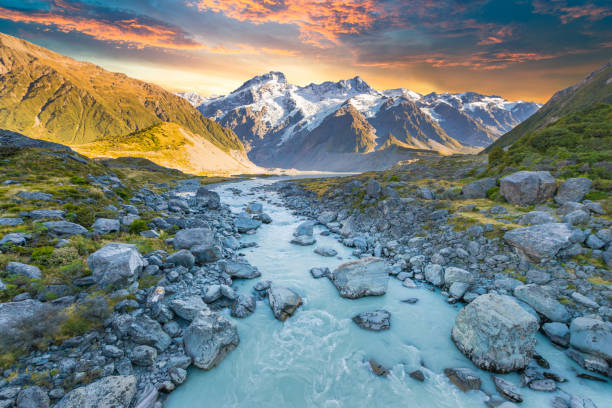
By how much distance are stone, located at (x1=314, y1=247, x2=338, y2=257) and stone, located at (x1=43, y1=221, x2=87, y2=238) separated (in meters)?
16.9

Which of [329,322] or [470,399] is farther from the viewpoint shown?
[329,322]

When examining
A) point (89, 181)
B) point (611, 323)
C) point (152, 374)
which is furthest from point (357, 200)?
point (89, 181)

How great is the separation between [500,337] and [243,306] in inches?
481

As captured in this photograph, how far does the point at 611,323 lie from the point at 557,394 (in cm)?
527

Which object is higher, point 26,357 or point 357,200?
point 357,200

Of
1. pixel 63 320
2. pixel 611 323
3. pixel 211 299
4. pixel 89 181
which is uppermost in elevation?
pixel 89 181

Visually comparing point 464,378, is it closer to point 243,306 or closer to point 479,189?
point 243,306

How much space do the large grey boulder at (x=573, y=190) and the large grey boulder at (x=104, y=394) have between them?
3025 centimetres

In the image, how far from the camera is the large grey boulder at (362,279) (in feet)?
50.9

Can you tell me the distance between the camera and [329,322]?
1342cm

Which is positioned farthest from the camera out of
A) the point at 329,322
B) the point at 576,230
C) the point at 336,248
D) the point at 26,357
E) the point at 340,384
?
the point at 336,248

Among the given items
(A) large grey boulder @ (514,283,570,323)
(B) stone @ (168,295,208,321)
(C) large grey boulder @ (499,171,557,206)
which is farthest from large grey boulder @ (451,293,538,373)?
(C) large grey boulder @ (499,171,557,206)

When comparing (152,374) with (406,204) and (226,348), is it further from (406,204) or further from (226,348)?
(406,204)

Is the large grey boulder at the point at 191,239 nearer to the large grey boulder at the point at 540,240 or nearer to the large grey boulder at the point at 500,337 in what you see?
the large grey boulder at the point at 500,337
